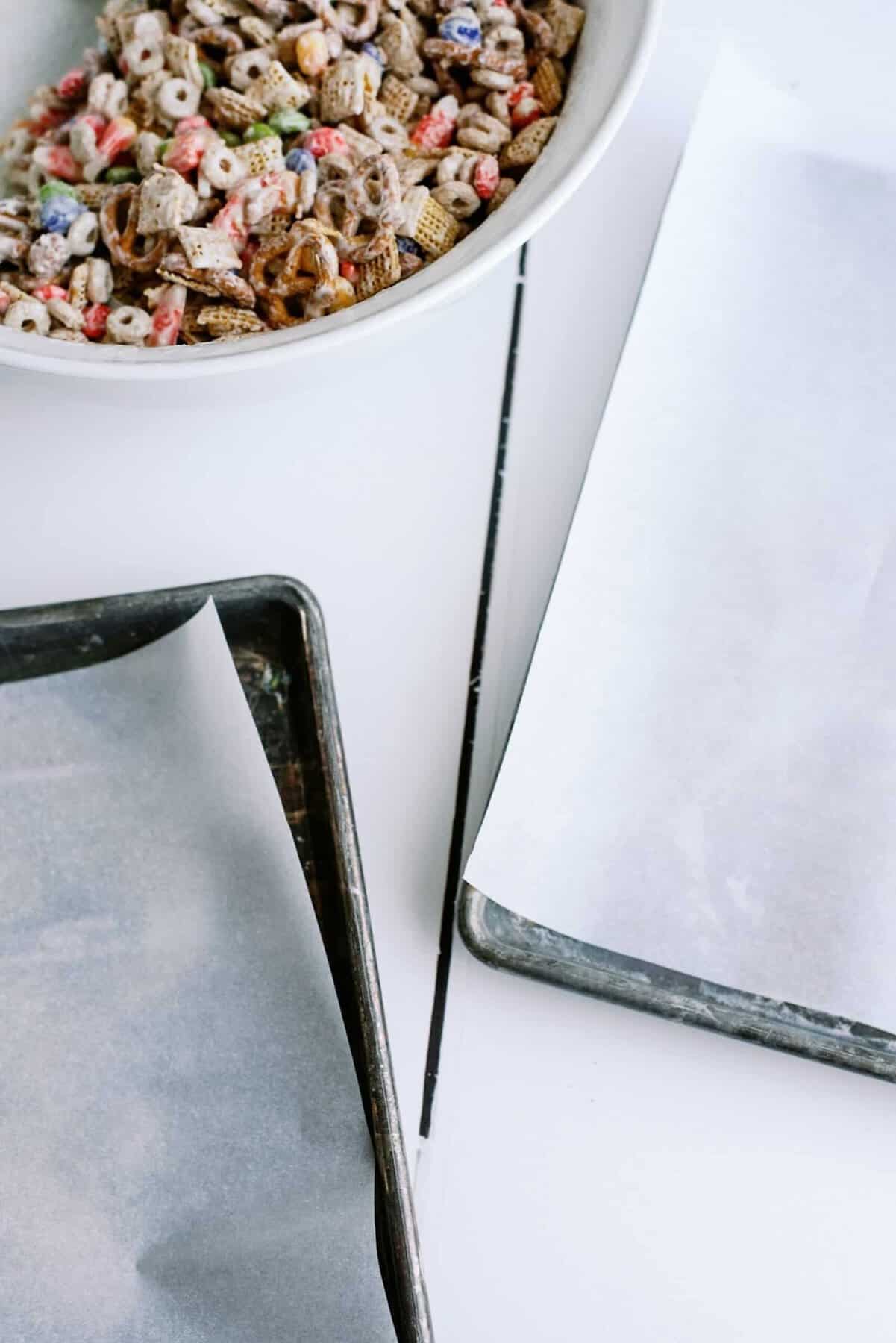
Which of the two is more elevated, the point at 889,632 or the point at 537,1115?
the point at 889,632

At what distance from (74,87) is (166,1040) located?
465 mm

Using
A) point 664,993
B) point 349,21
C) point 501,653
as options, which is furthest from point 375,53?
point 664,993

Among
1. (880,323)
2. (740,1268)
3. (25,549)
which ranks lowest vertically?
(740,1268)

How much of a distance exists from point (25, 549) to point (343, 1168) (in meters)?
0.32

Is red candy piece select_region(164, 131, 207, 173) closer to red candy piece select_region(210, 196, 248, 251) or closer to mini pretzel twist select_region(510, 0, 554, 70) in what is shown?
red candy piece select_region(210, 196, 248, 251)

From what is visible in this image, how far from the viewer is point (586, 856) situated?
0.50 m

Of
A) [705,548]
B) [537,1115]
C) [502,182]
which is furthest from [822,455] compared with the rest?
[537,1115]

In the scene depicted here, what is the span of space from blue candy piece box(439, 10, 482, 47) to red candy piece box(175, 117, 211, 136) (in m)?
0.12

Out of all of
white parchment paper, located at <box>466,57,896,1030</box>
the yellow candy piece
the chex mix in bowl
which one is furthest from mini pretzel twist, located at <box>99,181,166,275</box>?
white parchment paper, located at <box>466,57,896,1030</box>

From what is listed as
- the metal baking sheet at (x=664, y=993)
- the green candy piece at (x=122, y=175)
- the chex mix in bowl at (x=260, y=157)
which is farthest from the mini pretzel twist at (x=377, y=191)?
the metal baking sheet at (x=664, y=993)

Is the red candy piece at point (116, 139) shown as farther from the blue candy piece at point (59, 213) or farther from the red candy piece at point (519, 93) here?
the red candy piece at point (519, 93)

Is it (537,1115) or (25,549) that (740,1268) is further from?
(25,549)

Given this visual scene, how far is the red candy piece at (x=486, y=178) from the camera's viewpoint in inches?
20.5

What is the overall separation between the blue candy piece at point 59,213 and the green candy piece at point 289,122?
101mm
